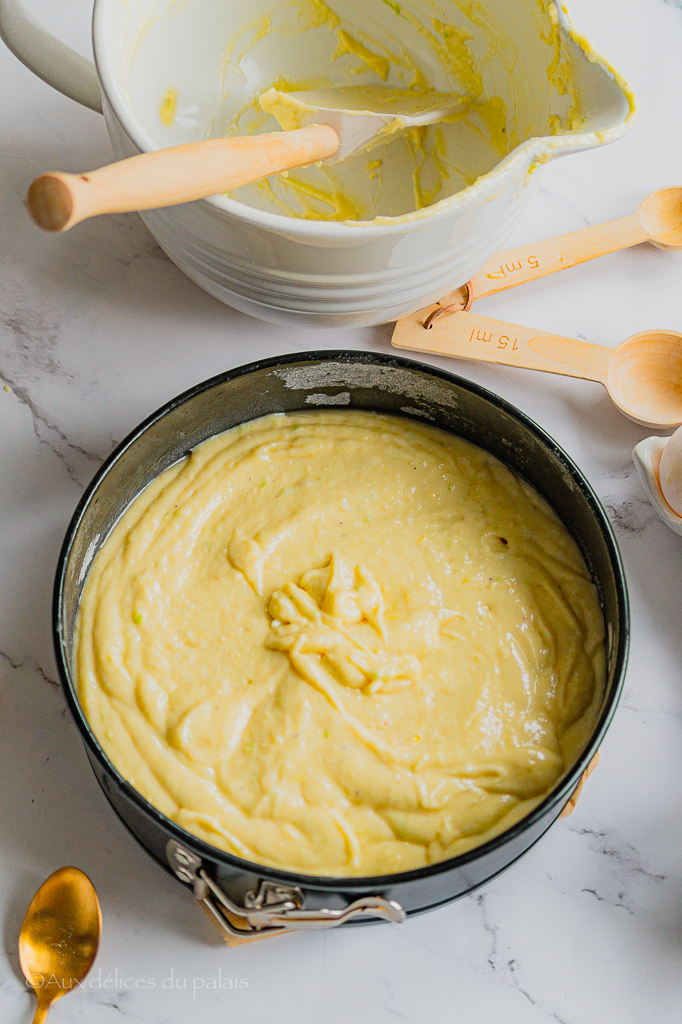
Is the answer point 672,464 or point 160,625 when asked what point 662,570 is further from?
point 160,625

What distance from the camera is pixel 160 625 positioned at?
4.65ft

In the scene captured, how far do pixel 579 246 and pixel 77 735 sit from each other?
118 cm

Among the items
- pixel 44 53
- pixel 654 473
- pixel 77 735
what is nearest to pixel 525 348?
pixel 654 473

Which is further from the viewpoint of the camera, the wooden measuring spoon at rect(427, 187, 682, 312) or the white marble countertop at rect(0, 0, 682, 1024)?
the wooden measuring spoon at rect(427, 187, 682, 312)

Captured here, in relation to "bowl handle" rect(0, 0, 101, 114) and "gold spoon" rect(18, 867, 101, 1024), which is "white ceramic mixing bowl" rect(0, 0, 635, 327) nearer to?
"bowl handle" rect(0, 0, 101, 114)

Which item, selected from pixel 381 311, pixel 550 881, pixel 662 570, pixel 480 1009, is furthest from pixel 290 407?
pixel 480 1009

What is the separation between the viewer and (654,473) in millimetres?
1539

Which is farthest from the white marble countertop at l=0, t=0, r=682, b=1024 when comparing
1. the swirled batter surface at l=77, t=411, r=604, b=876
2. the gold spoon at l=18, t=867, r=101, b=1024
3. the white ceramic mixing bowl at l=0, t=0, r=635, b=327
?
the white ceramic mixing bowl at l=0, t=0, r=635, b=327

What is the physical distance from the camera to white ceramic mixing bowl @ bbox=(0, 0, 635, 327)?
1.18m

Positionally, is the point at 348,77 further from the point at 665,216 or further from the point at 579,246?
the point at 665,216

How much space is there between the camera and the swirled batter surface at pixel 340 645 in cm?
130

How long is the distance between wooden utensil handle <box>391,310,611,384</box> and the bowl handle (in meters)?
0.62

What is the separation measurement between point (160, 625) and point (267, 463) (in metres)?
0.31

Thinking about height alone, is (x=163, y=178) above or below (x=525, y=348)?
below
